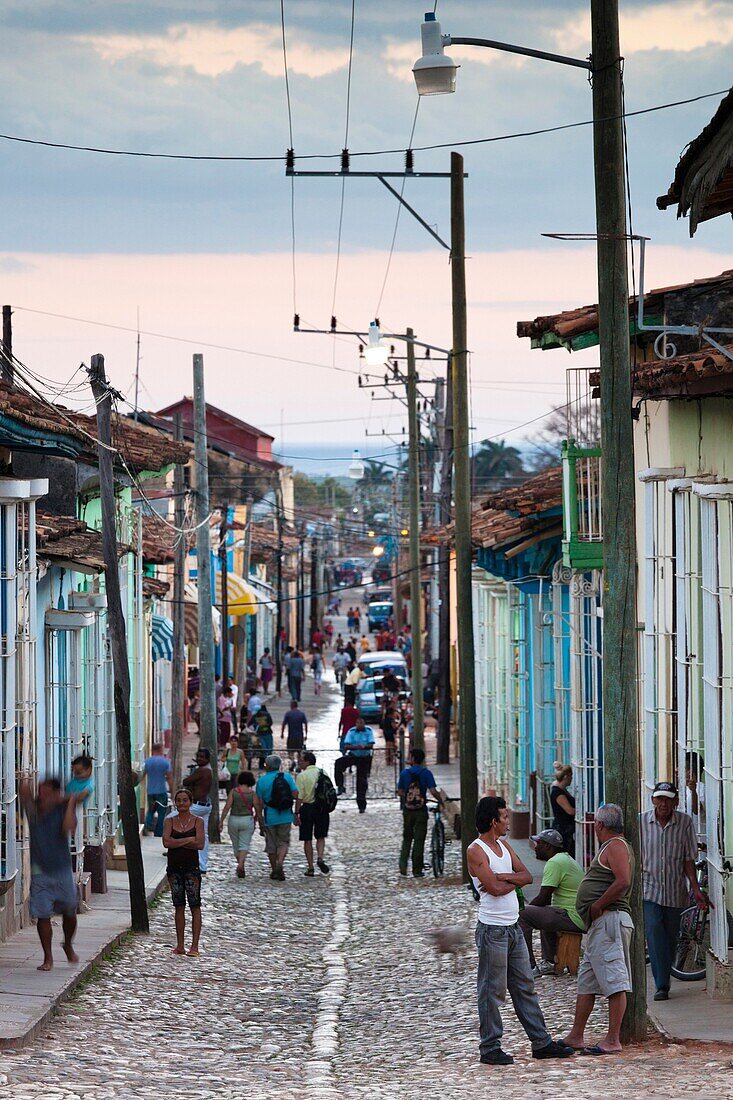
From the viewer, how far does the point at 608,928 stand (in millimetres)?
9711

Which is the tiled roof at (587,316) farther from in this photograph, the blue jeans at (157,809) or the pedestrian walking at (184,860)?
the blue jeans at (157,809)

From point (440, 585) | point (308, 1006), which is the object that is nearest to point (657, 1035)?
point (308, 1006)

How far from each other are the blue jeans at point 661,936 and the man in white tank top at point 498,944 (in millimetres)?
1532

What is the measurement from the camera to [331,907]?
19.0 m

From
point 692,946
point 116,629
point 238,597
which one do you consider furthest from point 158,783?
point 238,597

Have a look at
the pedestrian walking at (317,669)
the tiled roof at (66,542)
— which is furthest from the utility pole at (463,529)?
the pedestrian walking at (317,669)

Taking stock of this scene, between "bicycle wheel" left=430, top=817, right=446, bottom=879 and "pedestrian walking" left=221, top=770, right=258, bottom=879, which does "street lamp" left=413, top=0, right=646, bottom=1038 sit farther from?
"pedestrian walking" left=221, top=770, right=258, bottom=879

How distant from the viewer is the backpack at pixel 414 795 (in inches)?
784

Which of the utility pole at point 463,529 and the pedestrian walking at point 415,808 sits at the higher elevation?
the utility pole at point 463,529

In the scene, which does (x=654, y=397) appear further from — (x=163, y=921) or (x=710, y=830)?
(x=163, y=921)

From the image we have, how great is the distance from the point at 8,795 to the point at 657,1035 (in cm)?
543

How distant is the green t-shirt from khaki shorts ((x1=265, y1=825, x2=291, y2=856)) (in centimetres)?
882

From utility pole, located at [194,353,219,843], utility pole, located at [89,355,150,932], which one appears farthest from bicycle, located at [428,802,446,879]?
utility pole, located at [89,355,150,932]

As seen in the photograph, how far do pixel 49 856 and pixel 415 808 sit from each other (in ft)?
27.1
